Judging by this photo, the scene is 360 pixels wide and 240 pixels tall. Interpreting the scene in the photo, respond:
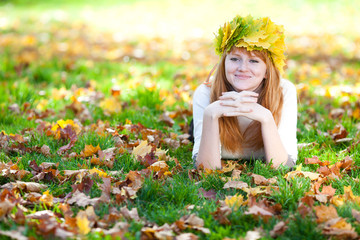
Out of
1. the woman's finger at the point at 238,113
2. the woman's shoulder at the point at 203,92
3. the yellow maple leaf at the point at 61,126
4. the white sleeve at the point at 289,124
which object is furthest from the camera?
the yellow maple leaf at the point at 61,126

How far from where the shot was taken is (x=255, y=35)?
302cm

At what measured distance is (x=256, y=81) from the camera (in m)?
3.20

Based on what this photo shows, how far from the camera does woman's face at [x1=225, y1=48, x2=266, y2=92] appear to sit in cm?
314

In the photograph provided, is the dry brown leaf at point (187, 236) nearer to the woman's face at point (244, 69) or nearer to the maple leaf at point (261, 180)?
the maple leaf at point (261, 180)

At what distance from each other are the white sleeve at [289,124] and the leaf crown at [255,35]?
32 centimetres

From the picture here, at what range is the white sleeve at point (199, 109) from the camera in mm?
3307

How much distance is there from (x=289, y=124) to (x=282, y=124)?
51 millimetres

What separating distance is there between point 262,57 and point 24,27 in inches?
339

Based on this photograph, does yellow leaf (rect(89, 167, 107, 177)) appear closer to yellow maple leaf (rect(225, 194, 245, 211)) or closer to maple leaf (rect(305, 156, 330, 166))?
yellow maple leaf (rect(225, 194, 245, 211))

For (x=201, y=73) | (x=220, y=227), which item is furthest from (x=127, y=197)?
(x=201, y=73)

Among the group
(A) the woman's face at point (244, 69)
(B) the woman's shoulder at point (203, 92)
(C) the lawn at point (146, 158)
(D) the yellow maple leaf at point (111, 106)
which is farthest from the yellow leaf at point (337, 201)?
(D) the yellow maple leaf at point (111, 106)

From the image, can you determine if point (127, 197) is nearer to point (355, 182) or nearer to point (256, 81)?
point (256, 81)

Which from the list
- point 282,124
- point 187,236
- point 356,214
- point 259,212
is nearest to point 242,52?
point 282,124

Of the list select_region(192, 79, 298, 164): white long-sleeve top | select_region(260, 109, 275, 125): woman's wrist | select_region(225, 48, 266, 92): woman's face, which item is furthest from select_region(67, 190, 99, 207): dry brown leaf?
select_region(225, 48, 266, 92): woman's face
